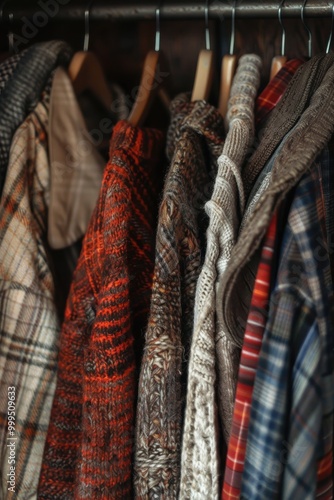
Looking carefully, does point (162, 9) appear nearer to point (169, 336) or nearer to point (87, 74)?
point (87, 74)

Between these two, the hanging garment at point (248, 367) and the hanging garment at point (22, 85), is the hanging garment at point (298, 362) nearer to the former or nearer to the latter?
the hanging garment at point (248, 367)

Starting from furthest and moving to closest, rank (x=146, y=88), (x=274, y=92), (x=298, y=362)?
(x=146, y=88)
(x=274, y=92)
(x=298, y=362)

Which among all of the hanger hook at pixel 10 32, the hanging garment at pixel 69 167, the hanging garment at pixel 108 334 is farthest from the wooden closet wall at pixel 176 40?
the hanging garment at pixel 108 334

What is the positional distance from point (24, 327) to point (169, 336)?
0.23 meters

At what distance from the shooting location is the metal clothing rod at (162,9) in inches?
30.2

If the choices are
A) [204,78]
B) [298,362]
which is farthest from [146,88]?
[298,362]

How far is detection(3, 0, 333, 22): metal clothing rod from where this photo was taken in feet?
2.52

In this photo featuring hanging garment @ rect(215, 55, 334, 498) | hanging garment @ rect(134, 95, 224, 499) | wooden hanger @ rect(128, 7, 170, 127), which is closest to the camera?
hanging garment @ rect(215, 55, 334, 498)

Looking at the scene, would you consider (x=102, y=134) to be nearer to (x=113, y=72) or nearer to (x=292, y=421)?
(x=113, y=72)

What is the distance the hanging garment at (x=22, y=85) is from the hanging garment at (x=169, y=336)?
0.26 m

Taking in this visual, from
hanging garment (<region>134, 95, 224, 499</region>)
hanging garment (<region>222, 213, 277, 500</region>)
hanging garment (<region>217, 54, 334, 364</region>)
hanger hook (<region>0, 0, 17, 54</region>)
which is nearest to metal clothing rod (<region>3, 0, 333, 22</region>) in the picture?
hanger hook (<region>0, 0, 17, 54</region>)

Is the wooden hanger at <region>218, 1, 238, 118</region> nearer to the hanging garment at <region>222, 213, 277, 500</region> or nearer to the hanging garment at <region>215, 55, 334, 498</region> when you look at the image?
the hanging garment at <region>215, 55, 334, 498</region>

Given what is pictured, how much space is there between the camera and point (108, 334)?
0.64 m

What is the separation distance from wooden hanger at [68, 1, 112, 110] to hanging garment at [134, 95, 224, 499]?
0.28m
